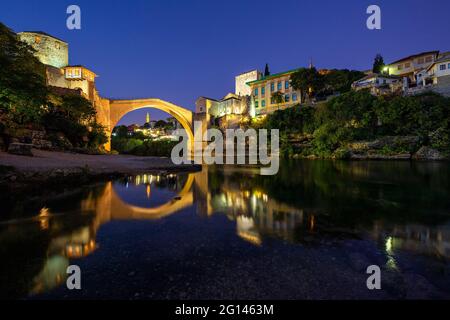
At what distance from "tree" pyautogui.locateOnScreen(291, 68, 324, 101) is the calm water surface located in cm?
4617

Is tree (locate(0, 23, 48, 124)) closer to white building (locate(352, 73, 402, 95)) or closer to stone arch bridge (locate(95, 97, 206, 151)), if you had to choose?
stone arch bridge (locate(95, 97, 206, 151))

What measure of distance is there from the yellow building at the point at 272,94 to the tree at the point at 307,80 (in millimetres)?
3164

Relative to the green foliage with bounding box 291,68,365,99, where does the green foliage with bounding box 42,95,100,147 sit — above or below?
below

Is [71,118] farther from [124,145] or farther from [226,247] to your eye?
[226,247]

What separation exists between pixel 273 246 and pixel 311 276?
54.8 inches

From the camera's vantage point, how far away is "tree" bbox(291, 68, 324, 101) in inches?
1991

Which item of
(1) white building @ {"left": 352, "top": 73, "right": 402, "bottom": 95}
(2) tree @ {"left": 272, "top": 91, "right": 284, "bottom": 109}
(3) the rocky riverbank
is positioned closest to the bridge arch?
(2) tree @ {"left": 272, "top": 91, "right": 284, "bottom": 109}

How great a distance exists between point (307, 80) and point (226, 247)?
52961 mm

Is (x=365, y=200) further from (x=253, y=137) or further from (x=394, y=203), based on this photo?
(x=253, y=137)

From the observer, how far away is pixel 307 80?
5053cm

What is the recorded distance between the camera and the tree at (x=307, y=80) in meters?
50.6

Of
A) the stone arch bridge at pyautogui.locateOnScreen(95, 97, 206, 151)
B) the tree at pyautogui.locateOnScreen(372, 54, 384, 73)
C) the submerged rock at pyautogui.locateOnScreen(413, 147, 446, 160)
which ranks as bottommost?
the submerged rock at pyautogui.locateOnScreen(413, 147, 446, 160)

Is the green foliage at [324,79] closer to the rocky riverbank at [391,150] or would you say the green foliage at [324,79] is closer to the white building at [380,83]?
the white building at [380,83]

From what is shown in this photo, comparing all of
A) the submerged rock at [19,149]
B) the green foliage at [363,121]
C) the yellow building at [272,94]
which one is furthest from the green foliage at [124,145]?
the submerged rock at [19,149]
